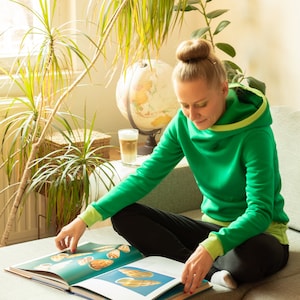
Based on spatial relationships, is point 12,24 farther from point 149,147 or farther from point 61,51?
point 149,147

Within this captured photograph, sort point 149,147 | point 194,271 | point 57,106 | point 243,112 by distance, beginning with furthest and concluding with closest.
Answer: point 149,147
point 57,106
point 243,112
point 194,271

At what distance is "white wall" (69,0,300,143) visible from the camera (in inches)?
124

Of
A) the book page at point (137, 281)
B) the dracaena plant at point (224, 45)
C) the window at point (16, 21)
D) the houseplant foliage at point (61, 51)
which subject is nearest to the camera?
the book page at point (137, 281)

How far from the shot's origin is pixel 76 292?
6.21 feet

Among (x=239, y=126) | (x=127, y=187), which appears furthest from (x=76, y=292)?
(x=239, y=126)

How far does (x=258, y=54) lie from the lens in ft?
→ 10.8

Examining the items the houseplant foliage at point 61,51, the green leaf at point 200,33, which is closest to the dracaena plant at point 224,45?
the green leaf at point 200,33

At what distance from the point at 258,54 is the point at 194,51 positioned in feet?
4.44

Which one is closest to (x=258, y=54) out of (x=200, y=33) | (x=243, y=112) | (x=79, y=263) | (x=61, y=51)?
(x=200, y=33)

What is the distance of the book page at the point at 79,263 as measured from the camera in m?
1.96

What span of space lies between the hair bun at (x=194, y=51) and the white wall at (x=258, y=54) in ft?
3.88

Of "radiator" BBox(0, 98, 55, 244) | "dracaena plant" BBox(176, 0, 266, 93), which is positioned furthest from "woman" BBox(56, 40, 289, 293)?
"radiator" BBox(0, 98, 55, 244)

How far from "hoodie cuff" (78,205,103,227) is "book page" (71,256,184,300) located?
221 mm

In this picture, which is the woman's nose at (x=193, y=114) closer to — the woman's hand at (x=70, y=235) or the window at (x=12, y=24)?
the woman's hand at (x=70, y=235)
